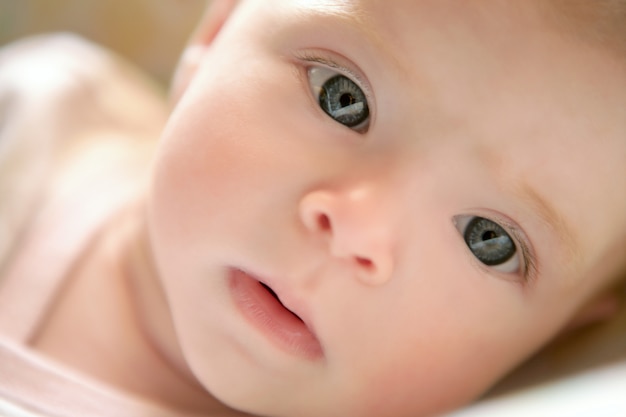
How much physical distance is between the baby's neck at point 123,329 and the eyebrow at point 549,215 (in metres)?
0.47

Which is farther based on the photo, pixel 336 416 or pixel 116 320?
pixel 116 320

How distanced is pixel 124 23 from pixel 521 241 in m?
0.96

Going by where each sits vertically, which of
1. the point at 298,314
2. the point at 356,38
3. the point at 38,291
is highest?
the point at 356,38

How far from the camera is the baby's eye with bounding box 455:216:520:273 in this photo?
75cm

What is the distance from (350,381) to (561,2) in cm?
41

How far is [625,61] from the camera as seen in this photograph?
68cm

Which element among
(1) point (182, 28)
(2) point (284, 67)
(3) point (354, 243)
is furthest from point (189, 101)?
(1) point (182, 28)

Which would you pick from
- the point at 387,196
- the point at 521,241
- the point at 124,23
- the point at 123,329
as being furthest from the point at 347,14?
the point at 124,23

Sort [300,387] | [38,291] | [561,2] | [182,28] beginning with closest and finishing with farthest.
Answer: [561,2] → [300,387] → [38,291] → [182,28]

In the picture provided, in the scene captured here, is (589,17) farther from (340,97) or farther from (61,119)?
(61,119)

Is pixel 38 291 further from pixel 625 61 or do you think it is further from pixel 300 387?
pixel 625 61

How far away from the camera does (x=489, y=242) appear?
0.76 m

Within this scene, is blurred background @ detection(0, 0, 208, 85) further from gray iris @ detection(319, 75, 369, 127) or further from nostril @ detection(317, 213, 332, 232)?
nostril @ detection(317, 213, 332, 232)

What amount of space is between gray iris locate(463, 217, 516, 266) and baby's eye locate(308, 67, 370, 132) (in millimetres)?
149
